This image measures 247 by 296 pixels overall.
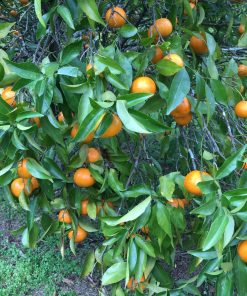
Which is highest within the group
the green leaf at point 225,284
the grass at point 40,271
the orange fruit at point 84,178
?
the orange fruit at point 84,178

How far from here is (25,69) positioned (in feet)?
3.23

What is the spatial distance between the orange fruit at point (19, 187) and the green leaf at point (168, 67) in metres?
0.51

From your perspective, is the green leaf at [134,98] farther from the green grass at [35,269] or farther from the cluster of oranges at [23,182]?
the green grass at [35,269]

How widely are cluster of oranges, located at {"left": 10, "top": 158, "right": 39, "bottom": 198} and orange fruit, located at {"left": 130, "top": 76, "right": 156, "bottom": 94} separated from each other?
0.35 metres

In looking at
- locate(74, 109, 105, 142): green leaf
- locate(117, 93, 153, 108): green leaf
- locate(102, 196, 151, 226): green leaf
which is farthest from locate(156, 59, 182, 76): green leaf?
locate(102, 196, 151, 226): green leaf

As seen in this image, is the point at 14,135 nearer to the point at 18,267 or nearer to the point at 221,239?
the point at 221,239

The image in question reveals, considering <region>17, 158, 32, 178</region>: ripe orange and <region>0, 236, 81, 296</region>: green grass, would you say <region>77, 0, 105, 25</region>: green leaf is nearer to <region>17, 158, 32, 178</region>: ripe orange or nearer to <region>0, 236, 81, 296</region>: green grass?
<region>17, 158, 32, 178</region>: ripe orange

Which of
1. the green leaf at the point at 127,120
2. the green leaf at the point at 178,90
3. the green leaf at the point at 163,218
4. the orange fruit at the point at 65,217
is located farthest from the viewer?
the orange fruit at the point at 65,217

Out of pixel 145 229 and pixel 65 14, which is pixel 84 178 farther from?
pixel 65 14

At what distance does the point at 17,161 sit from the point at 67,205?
39 centimetres

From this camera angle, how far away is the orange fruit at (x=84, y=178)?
4.25ft

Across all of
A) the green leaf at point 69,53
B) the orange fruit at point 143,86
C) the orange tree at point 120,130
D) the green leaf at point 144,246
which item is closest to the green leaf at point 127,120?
the orange tree at point 120,130

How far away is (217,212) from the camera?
999 millimetres

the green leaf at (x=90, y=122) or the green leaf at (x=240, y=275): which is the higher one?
the green leaf at (x=90, y=122)
